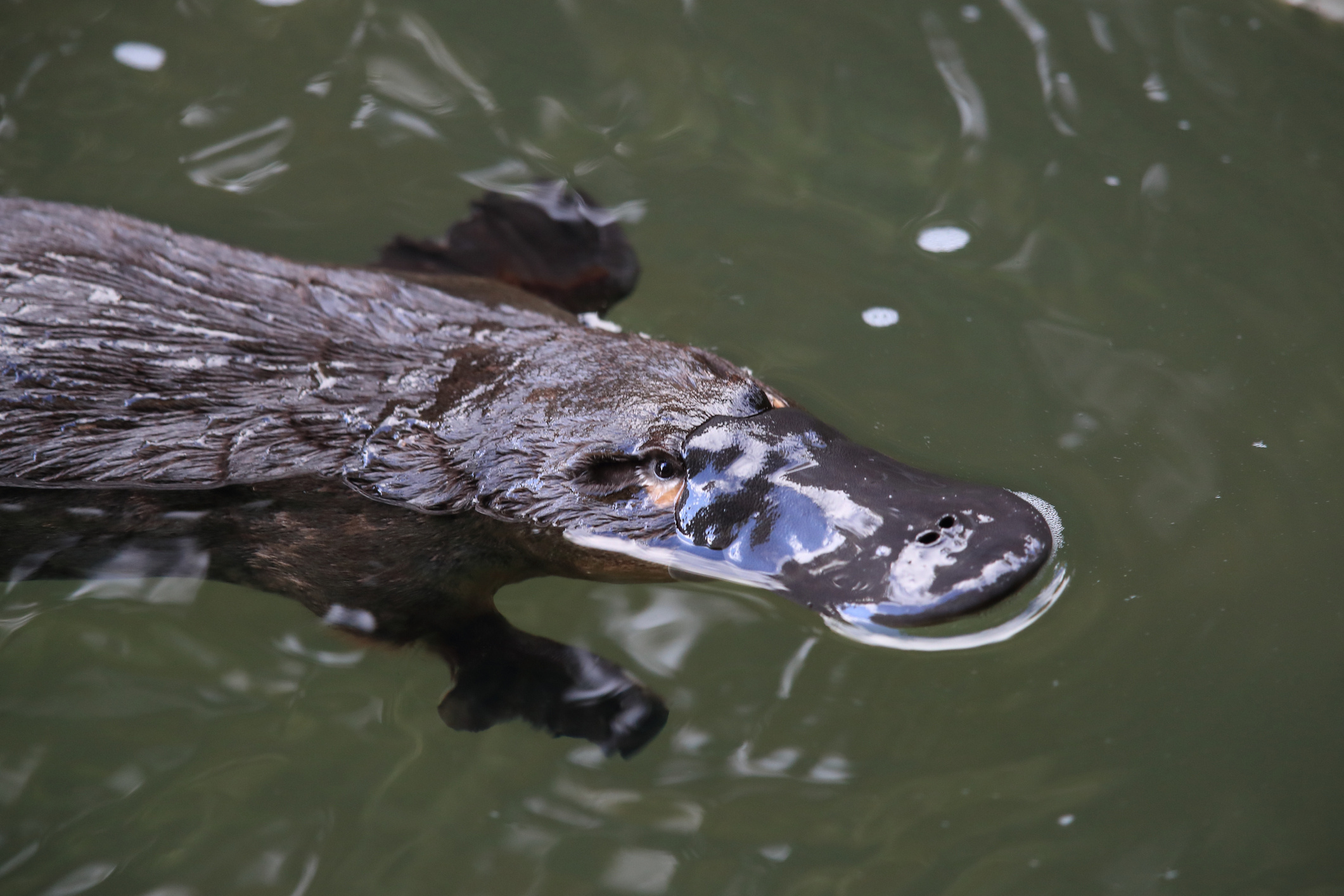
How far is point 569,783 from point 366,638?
62 centimetres

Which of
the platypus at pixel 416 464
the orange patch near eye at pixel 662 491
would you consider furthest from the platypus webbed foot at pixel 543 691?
the orange patch near eye at pixel 662 491

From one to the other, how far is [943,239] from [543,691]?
6.51 feet

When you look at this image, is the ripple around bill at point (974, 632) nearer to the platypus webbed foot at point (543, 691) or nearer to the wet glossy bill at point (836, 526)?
the wet glossy bill at point (836, 526)

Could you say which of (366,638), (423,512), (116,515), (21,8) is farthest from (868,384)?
(21,8)

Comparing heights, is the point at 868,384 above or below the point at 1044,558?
below

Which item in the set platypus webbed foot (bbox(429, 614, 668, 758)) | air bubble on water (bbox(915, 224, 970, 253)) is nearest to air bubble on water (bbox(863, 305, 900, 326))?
air bubble on water (bbox(915, 224, 970, 253))

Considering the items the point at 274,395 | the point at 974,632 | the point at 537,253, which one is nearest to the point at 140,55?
the point at 537,253

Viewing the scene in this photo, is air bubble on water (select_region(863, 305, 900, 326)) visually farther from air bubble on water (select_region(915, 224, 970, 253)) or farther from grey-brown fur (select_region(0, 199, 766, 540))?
grey-brown fur (select_region(0, 199, 766, 540))

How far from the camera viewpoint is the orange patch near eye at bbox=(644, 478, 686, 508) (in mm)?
2393

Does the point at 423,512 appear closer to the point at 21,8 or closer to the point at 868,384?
the point at 868,384

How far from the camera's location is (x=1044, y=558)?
214cm

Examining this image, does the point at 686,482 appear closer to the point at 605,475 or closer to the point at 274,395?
the point at 605,475

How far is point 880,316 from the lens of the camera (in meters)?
3.34

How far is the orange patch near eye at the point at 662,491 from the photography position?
2.39 metres
